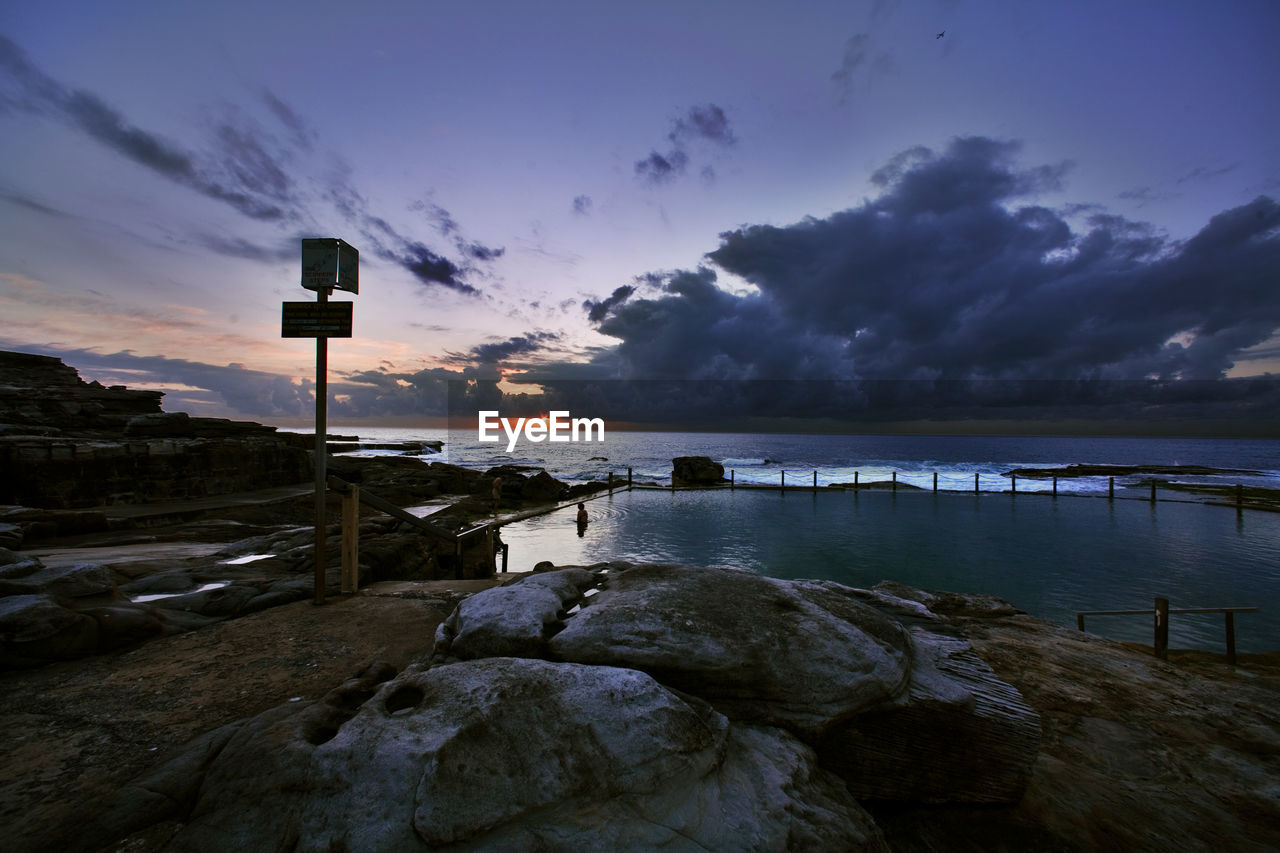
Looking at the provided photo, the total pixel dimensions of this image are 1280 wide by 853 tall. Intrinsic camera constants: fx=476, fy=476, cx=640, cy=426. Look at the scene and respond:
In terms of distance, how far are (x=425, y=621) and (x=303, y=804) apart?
3.56 meters

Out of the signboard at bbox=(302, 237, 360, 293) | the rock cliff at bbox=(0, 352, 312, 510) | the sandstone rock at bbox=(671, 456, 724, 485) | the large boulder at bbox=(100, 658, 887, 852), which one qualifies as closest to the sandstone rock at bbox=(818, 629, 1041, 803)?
the large boulder at bbox=(100, 658, 887, 852)

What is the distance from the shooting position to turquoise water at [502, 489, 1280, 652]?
1616 cm

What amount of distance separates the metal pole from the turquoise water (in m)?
12.6

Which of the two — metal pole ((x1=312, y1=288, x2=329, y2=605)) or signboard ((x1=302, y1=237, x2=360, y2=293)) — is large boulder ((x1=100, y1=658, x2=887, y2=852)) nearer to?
metal pole ((x1=312, y1=288, x2=329, y2=605))

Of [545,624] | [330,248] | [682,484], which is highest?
[330,248]

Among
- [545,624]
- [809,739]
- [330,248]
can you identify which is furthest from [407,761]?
[330,248]

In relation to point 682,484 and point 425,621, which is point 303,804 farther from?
point 682,484

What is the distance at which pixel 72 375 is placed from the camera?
24.3 m

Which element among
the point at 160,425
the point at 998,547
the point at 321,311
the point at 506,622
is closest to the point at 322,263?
the point at 321,311

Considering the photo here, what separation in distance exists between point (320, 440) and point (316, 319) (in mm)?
1604

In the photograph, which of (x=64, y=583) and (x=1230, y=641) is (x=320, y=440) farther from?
(x=1230, y=641)

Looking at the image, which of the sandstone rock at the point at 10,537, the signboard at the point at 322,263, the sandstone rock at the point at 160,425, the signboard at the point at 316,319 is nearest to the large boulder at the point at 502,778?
the signboard at the point at 316,319

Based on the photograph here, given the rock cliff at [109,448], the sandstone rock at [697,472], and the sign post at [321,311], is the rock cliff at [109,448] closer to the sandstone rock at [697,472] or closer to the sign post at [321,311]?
the sign post at [321,311]

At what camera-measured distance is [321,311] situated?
20.4 feet
